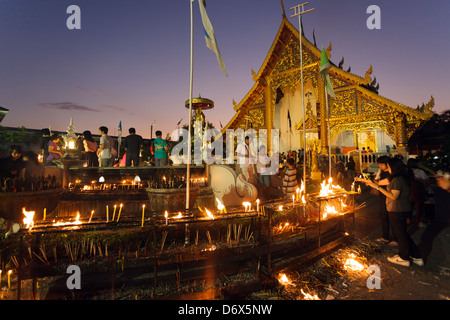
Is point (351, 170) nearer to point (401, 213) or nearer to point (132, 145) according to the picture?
point (401, 213)

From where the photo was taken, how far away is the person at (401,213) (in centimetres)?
392

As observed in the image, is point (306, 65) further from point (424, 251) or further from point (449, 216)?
point (424, 251)

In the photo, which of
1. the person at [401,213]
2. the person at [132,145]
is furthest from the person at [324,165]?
the person at [132,145]

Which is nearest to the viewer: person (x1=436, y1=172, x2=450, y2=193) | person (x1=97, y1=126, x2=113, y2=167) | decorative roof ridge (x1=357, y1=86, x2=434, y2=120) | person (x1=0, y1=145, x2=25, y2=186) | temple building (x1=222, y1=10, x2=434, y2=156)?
person (x1=436, y1=172, x2=450, y2=193)

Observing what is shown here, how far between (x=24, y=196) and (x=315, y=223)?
591 centimetres

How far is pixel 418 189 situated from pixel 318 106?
11.8 metres

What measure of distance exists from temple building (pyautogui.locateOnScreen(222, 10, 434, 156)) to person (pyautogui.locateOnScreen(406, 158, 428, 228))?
8.26 metres

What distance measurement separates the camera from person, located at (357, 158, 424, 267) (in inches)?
154

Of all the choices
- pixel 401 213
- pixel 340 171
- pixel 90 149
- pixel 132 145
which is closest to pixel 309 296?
pixel 401 213

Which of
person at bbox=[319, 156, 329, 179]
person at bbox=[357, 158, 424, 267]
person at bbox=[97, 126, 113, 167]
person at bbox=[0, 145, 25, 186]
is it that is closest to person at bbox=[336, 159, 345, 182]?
person at bbox=[319, 156, 329, 179]

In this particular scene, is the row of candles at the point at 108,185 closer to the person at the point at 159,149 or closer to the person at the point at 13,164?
the person at the point at 13,164

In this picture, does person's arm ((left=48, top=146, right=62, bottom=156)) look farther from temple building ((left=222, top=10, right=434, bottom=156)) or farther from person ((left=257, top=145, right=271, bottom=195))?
temple building ((left=222, top=10, right=434, bottom=156))

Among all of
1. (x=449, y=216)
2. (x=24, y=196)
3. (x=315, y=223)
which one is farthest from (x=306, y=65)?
(x=24, y=196)

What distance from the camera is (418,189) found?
5.62 meters
